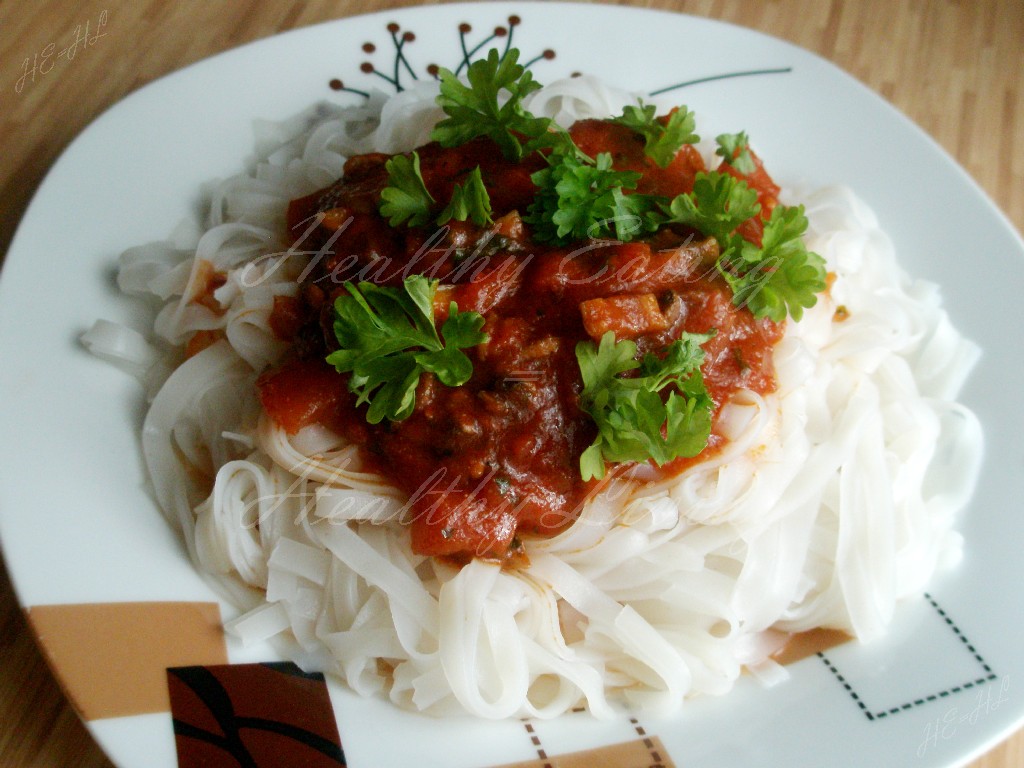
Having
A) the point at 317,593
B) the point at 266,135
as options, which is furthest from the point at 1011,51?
the point at 317,593

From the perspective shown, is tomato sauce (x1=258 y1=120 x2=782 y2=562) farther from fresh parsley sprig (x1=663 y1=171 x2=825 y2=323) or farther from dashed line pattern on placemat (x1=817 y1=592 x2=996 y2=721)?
dashed line pattern on placemat (x1=817 y1=592 x2=996 y2=721)

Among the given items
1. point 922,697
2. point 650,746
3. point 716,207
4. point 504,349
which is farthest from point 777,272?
point 650,746

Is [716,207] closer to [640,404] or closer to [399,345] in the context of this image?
[640,404]

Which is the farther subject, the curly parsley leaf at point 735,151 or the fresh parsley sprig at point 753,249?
the curly parsley leaf at point 735,151

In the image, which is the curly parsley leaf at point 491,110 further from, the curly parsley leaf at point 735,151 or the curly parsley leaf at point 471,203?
the curly parsley leaf at point 735,151

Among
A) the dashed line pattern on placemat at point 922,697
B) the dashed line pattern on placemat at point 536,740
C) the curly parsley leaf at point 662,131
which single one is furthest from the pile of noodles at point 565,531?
the curly parsley leaf at point 662,131

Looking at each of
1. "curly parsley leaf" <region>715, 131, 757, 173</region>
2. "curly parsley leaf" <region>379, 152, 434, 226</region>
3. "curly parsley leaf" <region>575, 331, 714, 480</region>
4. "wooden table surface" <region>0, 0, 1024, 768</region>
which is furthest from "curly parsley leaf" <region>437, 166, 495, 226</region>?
"wooden table surface" <region>0, 0, 1024, 768</region>

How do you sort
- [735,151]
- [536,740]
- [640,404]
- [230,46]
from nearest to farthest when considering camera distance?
[640,404] → [536,740] → [735,151] → [230,46]
